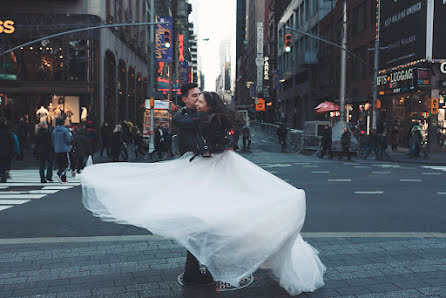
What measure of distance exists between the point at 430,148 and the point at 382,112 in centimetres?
659

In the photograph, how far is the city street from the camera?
4348 millimetres

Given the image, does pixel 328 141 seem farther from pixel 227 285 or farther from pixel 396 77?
pixel 227 285

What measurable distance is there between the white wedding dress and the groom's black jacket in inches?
5.5

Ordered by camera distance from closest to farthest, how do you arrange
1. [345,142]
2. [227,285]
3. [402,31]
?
[227,285] < [345,142] < [402,31]

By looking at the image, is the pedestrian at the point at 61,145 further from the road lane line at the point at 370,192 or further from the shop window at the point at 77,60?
the shop window at the point at 77,60

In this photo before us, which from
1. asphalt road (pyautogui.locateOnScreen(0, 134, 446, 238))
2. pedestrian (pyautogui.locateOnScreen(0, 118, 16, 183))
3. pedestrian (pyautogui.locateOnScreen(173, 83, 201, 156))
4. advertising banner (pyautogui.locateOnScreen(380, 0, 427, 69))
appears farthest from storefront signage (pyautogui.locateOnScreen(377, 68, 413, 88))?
pedestrian (pyautogui.locateOnScreen(173, 83, 201, 156))

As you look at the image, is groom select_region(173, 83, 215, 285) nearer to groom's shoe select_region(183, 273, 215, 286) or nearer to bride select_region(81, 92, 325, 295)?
groom's shoe select_region(183, 273, 215, 286)

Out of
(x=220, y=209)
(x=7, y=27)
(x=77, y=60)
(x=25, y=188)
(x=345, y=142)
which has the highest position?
(x=7, y=27)

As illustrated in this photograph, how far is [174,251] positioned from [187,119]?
2105 millimetres

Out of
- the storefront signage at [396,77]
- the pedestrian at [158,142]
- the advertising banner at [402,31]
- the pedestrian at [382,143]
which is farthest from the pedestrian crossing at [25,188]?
the advertising banner at [402,31]

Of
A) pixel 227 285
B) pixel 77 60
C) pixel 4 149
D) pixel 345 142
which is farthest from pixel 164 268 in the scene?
pixel 77 60

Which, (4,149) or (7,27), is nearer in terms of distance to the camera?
(4,149)

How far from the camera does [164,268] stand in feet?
16.2

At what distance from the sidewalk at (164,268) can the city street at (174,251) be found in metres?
0.01
